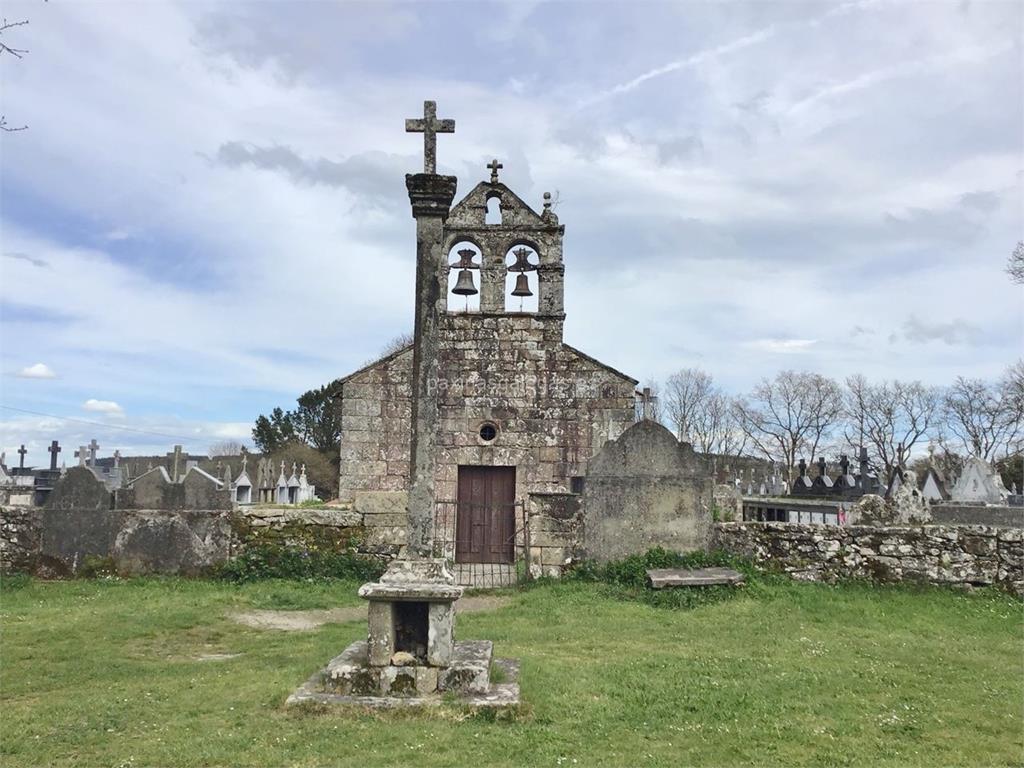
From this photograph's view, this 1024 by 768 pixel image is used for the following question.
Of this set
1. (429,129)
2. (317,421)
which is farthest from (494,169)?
(317,421)

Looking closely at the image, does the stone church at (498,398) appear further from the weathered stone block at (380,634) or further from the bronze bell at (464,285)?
the weathered stone block at (380,634)

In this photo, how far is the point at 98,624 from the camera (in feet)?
28.5

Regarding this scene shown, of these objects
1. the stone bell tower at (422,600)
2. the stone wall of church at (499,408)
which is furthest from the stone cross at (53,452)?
the stone bell tower at (422,600)

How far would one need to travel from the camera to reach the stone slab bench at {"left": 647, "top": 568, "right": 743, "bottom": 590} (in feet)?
32.8

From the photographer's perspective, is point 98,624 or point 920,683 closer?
point 920,683

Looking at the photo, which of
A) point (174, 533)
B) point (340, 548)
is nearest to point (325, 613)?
point (340, 548)

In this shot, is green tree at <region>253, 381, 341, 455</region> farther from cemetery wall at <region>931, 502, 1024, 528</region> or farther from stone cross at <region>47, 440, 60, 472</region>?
cemetery wall at <region>931, 502, 1024, 528</region>

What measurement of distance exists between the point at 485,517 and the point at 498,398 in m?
2.34

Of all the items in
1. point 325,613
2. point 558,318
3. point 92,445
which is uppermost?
point 558,318

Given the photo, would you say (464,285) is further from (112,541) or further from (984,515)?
(984,515)

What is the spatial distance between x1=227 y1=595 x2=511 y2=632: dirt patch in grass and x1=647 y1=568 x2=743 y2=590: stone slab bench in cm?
202

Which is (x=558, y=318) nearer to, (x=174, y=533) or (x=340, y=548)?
(x=340, y=548)

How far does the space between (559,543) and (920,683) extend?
574 cm

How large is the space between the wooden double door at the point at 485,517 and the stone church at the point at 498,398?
21 mm
